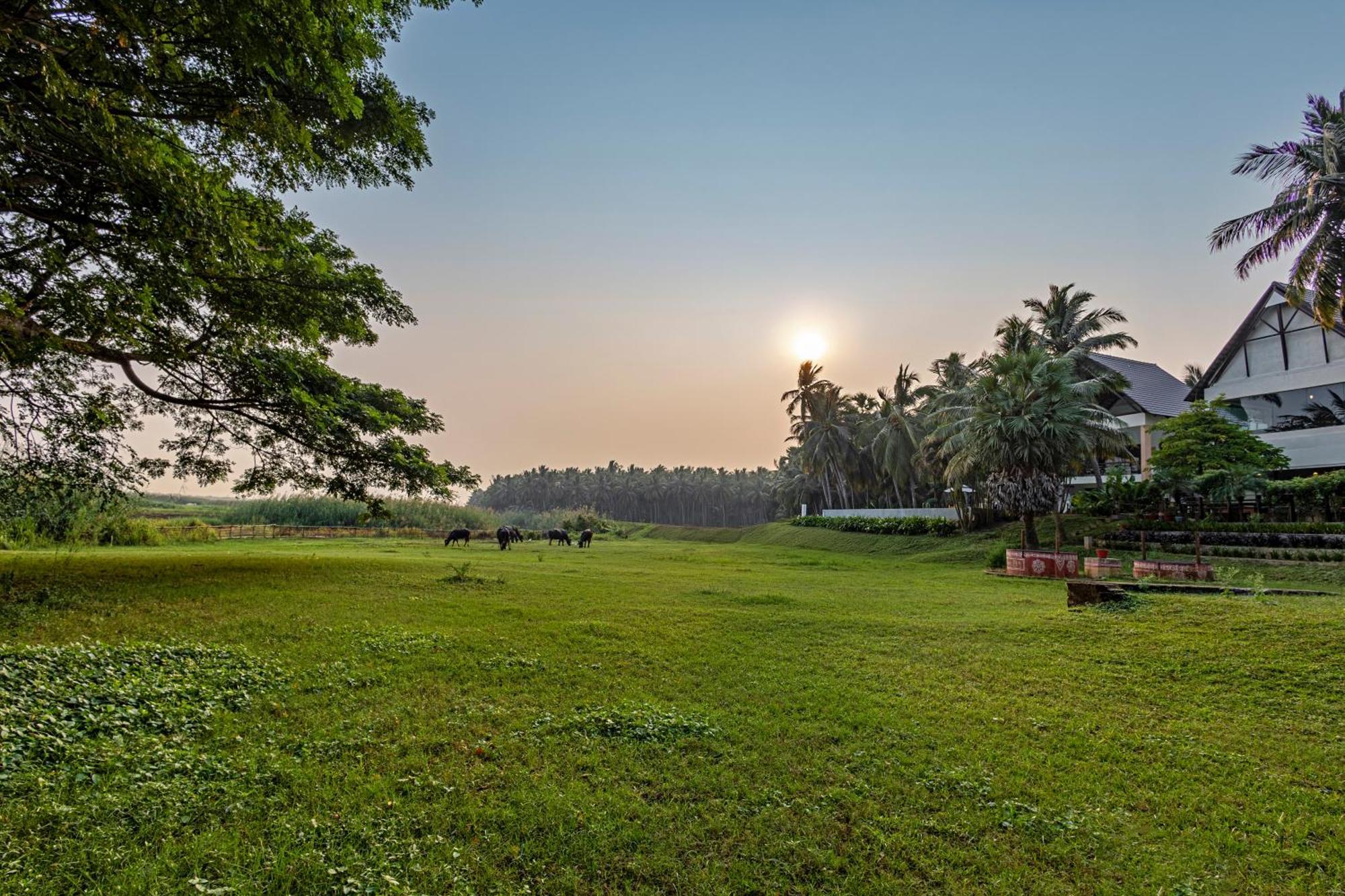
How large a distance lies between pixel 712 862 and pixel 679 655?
173 inches

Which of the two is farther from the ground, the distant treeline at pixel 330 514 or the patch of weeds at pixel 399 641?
the distant treeline at pixel 330 514

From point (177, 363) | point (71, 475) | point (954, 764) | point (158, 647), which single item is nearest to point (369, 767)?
point (158, 647)

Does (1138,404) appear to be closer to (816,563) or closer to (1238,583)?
(1238,583)

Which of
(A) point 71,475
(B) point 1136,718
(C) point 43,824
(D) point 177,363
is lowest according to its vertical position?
(B) point 1136,718

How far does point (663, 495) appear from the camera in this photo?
10450cm

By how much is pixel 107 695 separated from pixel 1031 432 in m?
25.0

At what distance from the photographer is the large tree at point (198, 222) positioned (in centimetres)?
559

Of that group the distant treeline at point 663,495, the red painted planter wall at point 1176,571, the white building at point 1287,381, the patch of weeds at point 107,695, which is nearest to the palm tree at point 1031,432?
the red painted planter wall at point 1176,571

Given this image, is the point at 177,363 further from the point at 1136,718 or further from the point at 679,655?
the point at 1136,718

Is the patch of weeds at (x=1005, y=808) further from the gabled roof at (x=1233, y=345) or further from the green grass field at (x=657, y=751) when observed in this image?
the gabled roof at (x=1233, y=345)

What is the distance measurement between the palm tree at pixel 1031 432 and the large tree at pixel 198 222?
19775mm

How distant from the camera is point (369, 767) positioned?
4.52m

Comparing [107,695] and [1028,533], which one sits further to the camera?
[1028,533]

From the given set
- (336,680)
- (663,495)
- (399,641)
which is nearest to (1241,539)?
(399,641)
